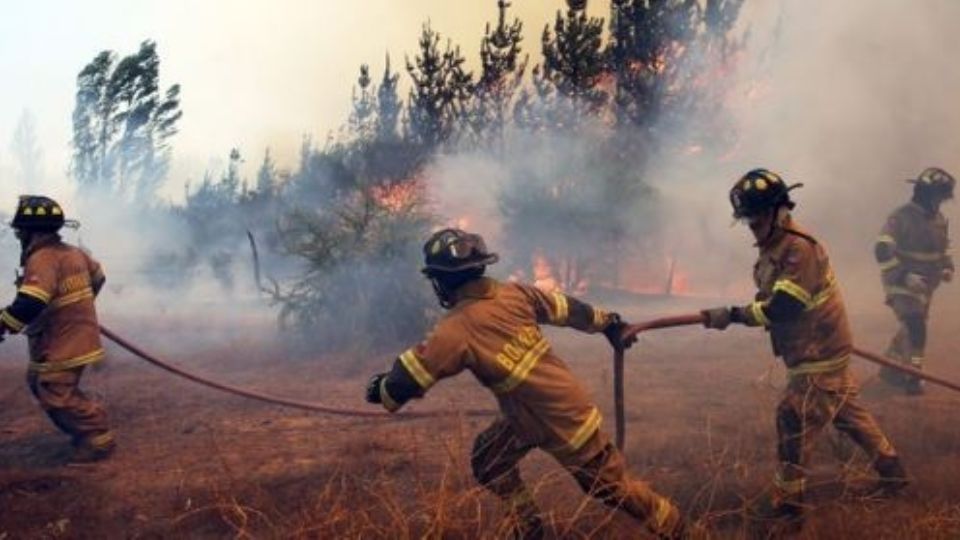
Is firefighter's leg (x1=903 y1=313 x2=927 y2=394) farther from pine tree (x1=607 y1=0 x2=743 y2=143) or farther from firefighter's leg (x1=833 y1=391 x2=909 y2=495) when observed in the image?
pine tree (x1=607 y1=0 x2=743 y2=143)

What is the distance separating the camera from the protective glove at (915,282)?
7.14 m

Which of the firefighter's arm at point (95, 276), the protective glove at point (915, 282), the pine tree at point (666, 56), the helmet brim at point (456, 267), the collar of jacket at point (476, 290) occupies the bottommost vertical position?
the protective glove at point (915, 282)

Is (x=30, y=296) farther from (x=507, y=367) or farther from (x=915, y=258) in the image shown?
(x=915, y=258)

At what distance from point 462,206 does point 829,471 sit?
16068mm

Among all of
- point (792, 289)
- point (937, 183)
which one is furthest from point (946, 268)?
point (792, 289)

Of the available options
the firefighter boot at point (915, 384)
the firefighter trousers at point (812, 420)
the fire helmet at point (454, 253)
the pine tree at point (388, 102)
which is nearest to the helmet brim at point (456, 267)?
the fire helmet at point (454, 253)

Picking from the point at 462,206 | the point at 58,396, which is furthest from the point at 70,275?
the point at 462,206

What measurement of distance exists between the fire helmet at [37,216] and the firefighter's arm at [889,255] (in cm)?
674

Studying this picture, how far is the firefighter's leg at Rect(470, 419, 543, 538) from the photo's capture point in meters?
3.64

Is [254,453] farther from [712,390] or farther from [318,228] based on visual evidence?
[318,228]

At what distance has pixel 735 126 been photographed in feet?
62.9

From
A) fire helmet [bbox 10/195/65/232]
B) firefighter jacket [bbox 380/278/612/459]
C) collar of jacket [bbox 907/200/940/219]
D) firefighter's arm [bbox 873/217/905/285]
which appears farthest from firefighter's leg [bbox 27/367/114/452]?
collar of jacket [bbox 907/200/940/219]

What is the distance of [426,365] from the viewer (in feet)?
10.6

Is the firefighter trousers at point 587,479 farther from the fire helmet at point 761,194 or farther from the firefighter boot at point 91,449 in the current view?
the firefighter boot at point 91,449
